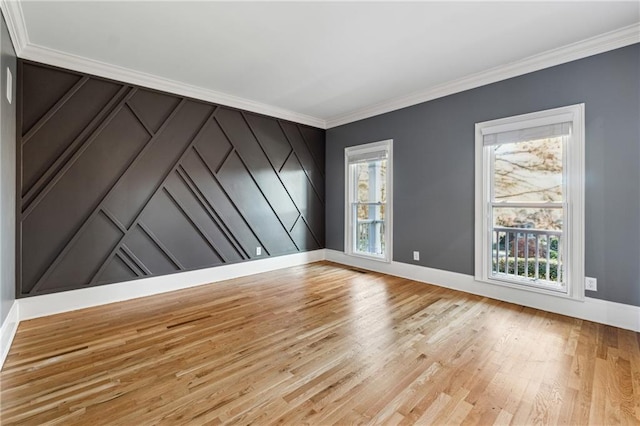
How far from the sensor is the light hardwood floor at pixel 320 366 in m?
1.57

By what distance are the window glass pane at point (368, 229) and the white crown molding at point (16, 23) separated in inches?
175

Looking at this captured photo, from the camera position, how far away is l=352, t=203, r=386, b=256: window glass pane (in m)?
5.17

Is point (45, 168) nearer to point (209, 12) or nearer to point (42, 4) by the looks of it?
point (42, 4)

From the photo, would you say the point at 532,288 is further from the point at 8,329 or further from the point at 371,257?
the point at 8,329

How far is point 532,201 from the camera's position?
10.3ft

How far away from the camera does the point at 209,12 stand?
2.33 metres

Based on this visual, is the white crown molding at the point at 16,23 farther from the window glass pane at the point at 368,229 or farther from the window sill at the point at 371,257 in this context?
the window sill at the point at 371,257

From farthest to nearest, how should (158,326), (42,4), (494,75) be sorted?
(494,75), (158,326), (42,4)

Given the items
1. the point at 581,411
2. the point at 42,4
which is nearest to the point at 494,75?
the point at 581,411

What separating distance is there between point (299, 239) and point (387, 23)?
3553 mm

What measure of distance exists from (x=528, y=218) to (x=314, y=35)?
298 centimetres

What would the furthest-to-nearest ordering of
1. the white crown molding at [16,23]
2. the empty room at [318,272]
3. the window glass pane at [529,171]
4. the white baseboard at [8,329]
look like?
1. the window glass pane at [529,171]
2. the white crown molding at [16,23]
3. the white baseboard at [8,329]
4. the empty room at [318,272]

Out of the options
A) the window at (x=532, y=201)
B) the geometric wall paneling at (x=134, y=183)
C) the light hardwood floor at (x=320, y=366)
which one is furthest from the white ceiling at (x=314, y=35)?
the light hardwood floor at (x=320, y=366)

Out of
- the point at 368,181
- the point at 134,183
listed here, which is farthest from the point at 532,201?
the point at 134,183
